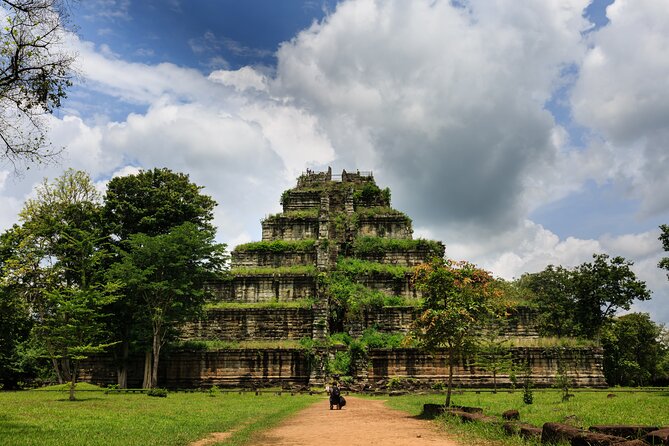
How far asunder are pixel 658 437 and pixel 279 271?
3262 centimetres

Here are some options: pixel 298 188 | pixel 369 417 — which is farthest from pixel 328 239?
pixel 369 417

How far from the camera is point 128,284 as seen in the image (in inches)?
1170

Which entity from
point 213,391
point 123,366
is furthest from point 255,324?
point 123,366

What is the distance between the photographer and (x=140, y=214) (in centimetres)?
3519

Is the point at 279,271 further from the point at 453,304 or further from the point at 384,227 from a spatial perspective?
the point at 453,304

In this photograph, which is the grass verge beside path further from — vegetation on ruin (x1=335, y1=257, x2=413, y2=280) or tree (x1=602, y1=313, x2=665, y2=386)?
tree (x1=602, y1=313, x2=665, y2=386)

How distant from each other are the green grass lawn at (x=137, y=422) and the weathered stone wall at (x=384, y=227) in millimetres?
24453

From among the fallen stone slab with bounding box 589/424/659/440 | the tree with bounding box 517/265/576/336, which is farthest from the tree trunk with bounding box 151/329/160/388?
the tree with bounding box 517/265/576/336

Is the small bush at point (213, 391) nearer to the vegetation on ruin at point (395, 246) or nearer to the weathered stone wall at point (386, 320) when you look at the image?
the weathered stone wall at point (386, 320)

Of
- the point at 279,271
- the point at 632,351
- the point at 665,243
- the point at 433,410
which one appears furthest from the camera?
the point at 632,351

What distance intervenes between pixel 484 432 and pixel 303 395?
54.2 feet

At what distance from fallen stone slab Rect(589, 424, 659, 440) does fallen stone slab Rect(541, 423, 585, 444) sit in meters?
0.54

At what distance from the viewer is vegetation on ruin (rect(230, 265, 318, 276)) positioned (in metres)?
38.7

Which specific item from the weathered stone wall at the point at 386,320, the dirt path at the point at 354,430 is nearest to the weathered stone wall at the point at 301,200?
the weathered stone wall at the point at 386,320
